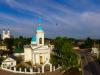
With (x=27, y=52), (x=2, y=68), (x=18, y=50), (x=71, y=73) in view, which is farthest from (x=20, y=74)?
(x=18, y=50)

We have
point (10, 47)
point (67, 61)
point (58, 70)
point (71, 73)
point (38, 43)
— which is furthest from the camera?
point (10, 47)

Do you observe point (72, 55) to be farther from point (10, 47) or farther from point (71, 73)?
point (10, 47)

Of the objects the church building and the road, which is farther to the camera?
the church building

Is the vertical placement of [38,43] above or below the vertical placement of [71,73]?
above

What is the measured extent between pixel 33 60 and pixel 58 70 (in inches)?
272

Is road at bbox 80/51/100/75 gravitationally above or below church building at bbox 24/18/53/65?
below

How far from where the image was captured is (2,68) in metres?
39.3

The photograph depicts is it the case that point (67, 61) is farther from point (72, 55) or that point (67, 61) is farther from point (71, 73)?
point (71, 73)

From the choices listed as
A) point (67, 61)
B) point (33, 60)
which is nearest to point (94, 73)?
point (67, 61)

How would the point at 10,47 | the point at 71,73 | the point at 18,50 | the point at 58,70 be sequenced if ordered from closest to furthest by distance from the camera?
the point at 71,73
the point at 58,70
the point at 18,50
the point at 10,47

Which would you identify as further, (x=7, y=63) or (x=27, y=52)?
(x=27, y=52)

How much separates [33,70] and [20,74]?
260cm

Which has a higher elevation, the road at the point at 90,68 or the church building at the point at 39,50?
the church building at the point at 39,50

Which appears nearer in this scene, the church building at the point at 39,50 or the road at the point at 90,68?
the road at the point at 90,68
